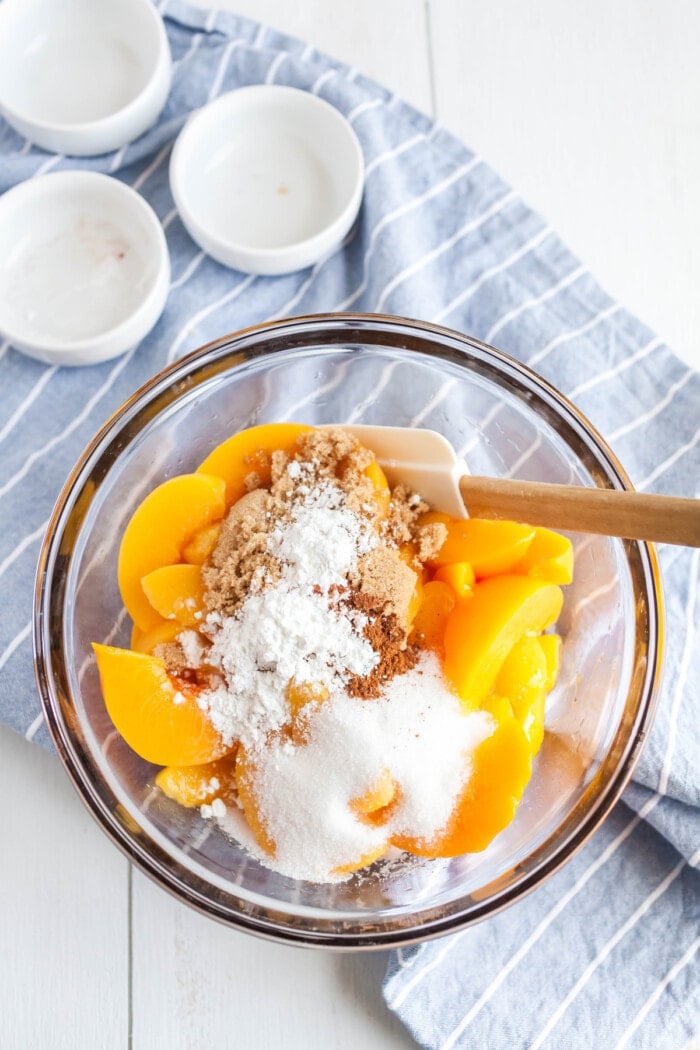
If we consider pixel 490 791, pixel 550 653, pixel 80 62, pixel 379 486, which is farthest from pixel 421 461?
pixel 80 62

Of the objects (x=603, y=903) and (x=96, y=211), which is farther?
(x=96, y=211)

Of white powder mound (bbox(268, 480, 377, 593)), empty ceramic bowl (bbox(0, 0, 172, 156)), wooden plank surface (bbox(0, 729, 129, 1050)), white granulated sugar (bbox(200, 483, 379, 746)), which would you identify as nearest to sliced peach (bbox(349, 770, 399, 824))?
white granulated sugar (bbox(200, 483, 379, 746))

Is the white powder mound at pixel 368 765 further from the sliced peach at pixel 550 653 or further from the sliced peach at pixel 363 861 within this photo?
the sliced peach at pixel 550 653

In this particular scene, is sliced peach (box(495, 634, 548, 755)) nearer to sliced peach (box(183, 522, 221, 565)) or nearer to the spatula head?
the spatula head

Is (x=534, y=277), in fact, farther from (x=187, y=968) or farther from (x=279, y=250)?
(x=187, y=968)

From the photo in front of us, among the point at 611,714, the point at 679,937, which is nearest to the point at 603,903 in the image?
the point at 679,937

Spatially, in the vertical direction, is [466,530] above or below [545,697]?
above

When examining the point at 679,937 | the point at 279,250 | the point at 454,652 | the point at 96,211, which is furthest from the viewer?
the point at 96,211
